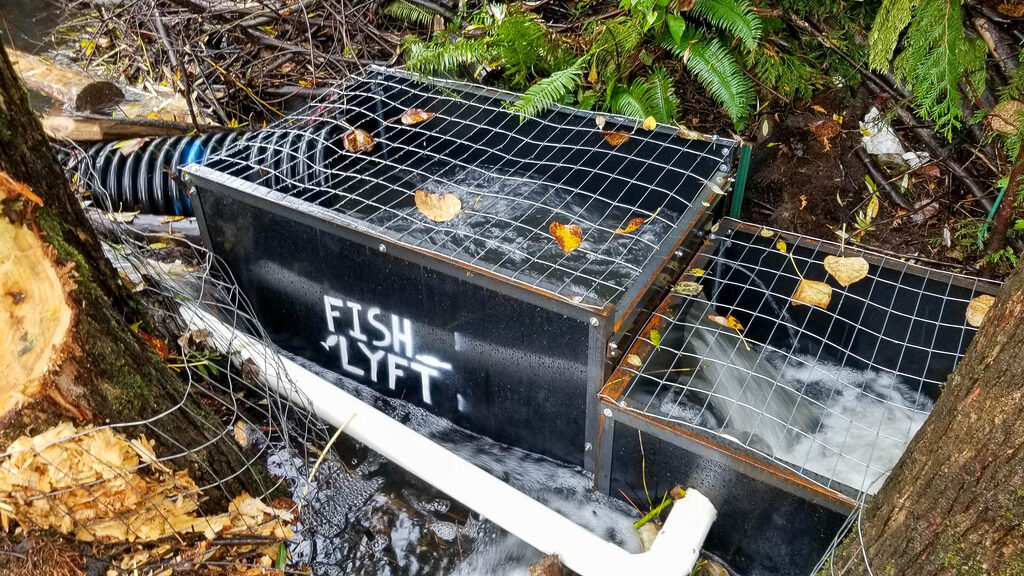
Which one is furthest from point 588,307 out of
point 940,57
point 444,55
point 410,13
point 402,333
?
point 410,13

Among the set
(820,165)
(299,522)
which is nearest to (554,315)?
(299,522)

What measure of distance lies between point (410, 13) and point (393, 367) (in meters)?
2.85

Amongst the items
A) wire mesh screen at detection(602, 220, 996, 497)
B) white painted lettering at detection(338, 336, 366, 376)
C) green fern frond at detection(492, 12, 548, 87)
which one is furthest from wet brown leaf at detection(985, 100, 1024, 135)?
white painted lettering at detection(338, 336, 366, 376)

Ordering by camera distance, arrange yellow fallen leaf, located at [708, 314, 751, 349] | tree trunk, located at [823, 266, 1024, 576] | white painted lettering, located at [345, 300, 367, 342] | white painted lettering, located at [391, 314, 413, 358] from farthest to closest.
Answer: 1. white painted lettering, located at [345, 300, 367, 342]
2. white painted lettering, located at [391, 314, 413, 358]
3. yellow fallen leaf, located at [708, 314, 751, 349]
4. tree trunk, located at [823, 266, 1024, 576]

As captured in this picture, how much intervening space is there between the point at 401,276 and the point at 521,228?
0.57 meters

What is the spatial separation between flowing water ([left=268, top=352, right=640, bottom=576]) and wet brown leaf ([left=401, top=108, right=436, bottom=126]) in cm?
168

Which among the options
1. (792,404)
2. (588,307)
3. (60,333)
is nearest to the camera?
(60,333)

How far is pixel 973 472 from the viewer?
152 cm

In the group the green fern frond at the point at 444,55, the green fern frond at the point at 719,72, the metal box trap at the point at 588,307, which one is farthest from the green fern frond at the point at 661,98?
the green fern frond at the point at 444,55

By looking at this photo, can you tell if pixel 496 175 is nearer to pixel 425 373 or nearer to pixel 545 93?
pixel 545 93

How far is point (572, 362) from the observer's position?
9.03 feet

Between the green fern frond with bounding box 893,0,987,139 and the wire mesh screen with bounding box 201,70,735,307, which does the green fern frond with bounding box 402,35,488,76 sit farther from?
the green fern frond with bounding box 893,0,987,139

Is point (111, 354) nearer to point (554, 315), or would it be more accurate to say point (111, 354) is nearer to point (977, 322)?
point (554, 315)

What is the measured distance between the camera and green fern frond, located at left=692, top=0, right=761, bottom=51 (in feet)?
12.1
